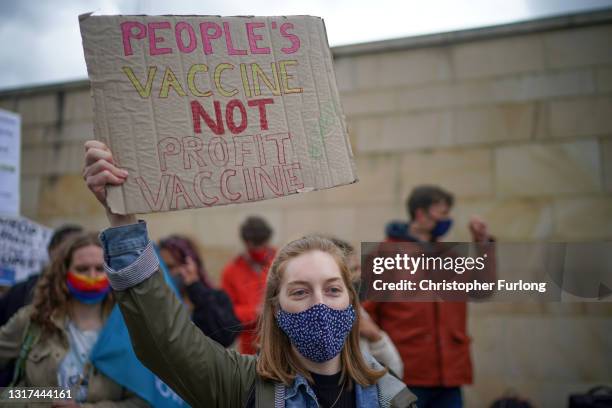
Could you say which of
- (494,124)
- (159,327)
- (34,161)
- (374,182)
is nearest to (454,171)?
(494,124)

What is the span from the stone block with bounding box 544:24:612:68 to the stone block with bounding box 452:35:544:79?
3.9 inches

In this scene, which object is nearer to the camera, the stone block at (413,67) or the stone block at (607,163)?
the stone block at (607,163)

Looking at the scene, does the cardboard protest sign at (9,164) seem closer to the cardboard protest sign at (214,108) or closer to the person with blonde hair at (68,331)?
the person with blonde hair at (68,331)

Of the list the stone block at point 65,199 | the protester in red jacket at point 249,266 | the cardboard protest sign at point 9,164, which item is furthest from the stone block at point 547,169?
the stone block at point 65,199

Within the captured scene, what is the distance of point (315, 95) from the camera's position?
2104mm

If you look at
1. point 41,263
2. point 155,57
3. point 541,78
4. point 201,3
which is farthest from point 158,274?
point 541,78

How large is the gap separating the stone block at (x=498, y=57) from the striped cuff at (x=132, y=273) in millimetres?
4872

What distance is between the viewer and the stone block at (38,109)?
7.62 m

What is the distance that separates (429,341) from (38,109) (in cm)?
571

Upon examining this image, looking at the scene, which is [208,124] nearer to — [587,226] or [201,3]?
[201,3]

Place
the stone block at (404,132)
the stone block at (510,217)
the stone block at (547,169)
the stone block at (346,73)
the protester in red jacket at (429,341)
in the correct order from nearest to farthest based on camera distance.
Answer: the protester in red jacket at (429,341) → the stone block at (547,169) → the stone block at (510,217) → the stone block at (404,132) → the stone block at (346,73)

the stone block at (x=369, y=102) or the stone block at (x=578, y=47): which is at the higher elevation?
the stone block at (x=578, y=47)

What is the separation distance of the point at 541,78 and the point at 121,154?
15.8 feet

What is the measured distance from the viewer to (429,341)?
13.2 feet
